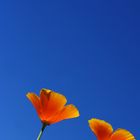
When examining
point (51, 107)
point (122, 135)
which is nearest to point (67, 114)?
point (51, 107)

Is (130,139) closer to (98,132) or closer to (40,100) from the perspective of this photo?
(98,132)

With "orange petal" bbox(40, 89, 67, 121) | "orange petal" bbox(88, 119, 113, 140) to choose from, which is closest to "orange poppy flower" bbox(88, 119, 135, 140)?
"orange petal" bbox(88, 119, 113, 140)

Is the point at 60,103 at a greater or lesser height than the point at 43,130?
greater

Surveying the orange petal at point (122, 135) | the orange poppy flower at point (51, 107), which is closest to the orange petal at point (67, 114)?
the orange poppy flower at point (51, 107)

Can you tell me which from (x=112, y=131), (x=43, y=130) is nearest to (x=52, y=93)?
(x=43, y=130)

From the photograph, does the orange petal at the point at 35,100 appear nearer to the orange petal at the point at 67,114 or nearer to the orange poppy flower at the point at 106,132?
the orange petal at the point at 67,114

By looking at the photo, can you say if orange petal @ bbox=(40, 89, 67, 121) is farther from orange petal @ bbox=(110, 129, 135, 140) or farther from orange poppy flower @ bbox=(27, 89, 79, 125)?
orange petal @ bbox=(110, 129, 135, 140)
